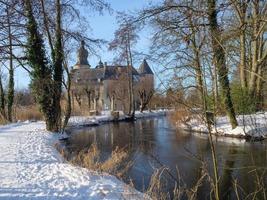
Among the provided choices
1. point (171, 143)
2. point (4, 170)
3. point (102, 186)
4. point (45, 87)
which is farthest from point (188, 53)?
point (45, 87)

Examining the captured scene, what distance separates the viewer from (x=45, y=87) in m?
Result: 22.2

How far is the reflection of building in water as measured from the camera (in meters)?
52.3

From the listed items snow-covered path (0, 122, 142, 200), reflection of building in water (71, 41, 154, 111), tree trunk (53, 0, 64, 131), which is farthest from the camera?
reflection of building in water (71, 41, 154, 111)

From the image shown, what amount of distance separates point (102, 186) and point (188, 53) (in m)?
4.66

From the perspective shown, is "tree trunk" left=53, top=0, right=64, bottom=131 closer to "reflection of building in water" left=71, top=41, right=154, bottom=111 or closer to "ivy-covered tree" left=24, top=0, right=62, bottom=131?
"ivy-covered tree" left=24, top=0, right=62, bottom=131

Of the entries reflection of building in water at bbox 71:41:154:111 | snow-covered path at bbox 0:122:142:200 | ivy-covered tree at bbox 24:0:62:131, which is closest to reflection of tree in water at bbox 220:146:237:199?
snow-covered path at bbox 0:122:142:200

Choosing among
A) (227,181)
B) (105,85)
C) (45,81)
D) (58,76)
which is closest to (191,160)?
(227,181)

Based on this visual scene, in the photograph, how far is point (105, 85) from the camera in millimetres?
74875

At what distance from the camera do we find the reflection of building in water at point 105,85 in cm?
5229

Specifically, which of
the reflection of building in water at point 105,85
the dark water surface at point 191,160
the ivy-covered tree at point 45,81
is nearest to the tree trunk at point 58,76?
the ivy-covered tree at point 45,81

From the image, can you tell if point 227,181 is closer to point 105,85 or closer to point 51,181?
point 51,181

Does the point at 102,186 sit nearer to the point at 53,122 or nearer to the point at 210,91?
the point at 210,91

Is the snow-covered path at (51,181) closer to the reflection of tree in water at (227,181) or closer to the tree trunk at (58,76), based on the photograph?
the reflection of tree in water at (227,181)

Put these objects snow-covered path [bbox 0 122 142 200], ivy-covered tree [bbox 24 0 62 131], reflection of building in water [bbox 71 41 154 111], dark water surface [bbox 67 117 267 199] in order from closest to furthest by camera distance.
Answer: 1. snow-covered path [bbox 0 122 142 200]
2. dark water surface [bbox 67 117 267 199]
3. ivy-covered tree [bbox 24 0 62 131]
4. reflection of building in water [bbox 71 41 154 111]
